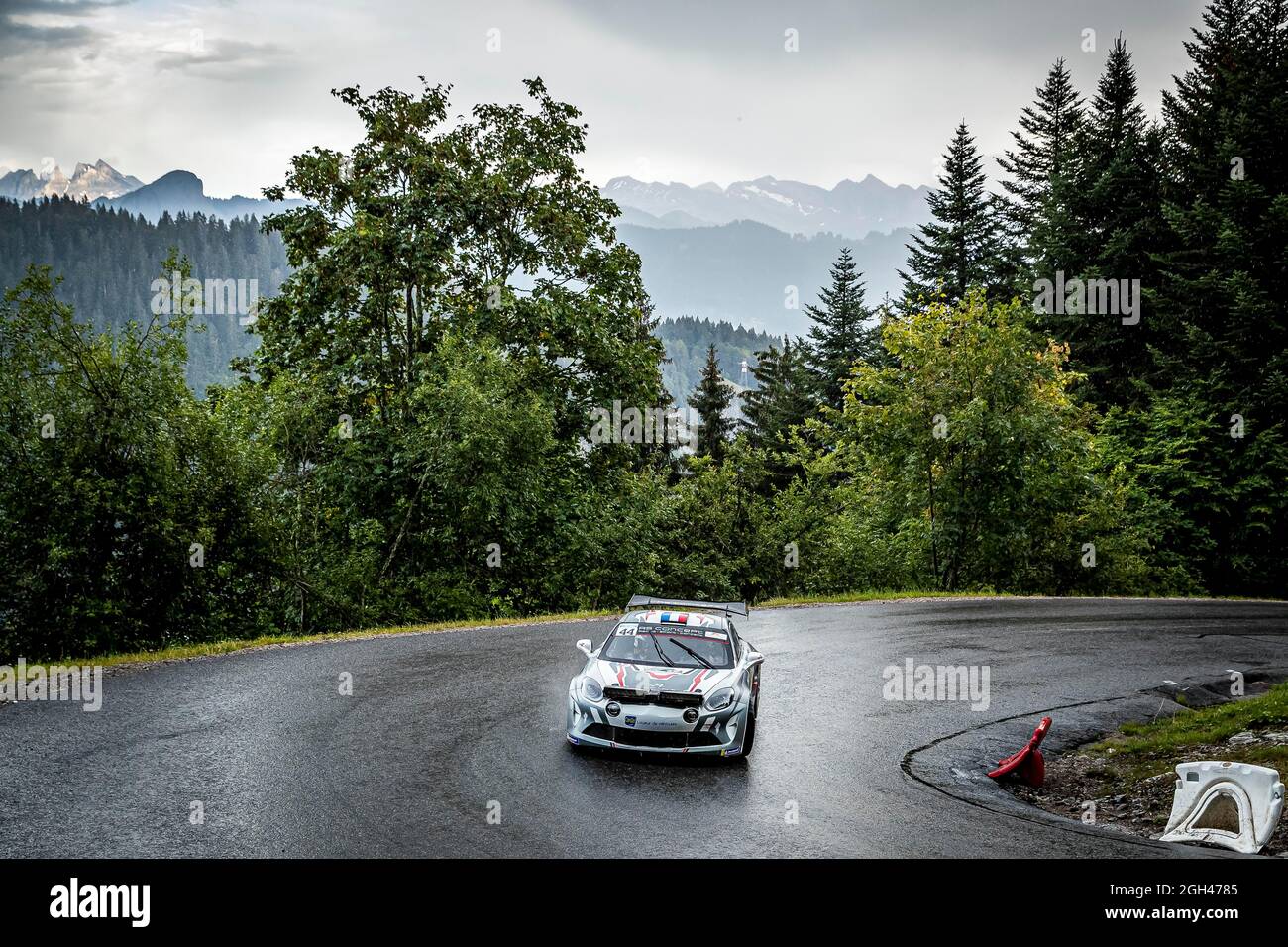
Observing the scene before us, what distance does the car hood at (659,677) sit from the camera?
30.1ft

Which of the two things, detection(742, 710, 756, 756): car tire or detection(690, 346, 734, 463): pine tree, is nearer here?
detection(742, 710, 756, 756): car tire

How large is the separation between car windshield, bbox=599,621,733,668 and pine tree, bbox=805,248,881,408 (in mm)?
47871

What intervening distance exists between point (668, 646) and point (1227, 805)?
533 cm

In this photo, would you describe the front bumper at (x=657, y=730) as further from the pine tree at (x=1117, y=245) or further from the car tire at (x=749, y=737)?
the pine tree at (x=1117, y=245)

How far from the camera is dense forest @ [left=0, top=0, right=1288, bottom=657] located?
54.9 feet

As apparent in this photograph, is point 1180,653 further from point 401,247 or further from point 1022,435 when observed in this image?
point 401,247

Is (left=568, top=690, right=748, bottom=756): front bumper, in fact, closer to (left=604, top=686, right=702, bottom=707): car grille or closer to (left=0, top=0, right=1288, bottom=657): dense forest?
(left=604, top=686, right=702, bottom=707): car grille

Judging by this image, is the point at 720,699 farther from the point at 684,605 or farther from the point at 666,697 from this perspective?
the point at 684,605

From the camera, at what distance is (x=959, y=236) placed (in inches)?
2084

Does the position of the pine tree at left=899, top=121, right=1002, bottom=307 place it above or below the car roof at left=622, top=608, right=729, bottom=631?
above

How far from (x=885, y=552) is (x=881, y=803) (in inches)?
867

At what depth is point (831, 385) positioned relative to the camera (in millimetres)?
57438

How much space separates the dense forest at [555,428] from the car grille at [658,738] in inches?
454

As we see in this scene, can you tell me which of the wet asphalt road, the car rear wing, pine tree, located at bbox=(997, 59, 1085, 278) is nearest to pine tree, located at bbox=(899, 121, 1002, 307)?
pine tree, located at bbox=(997, 59, 1085, 278)
